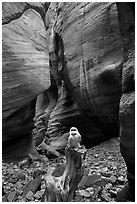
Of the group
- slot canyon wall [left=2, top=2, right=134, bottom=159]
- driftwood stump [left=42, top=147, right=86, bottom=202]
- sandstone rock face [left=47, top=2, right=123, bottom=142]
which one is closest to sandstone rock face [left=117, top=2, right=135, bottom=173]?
driftwood stump [left=42, top=147, right=86, bottom=202]

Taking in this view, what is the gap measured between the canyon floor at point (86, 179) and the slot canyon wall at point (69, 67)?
4.76 feet

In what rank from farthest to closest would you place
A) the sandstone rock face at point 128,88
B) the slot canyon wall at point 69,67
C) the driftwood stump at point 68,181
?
1. the slot canyon wall at point 69,67
2. the sandstone rock face at point 128,88
3. the driftwood stump at point 68,181

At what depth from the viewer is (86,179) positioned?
4.86 meters

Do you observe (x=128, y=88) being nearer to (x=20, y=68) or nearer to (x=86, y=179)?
(x=86, y=179)

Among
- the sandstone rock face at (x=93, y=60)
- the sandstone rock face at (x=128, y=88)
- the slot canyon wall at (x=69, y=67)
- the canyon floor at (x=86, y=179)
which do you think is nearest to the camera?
the sandstone rock face at (x=128, y=88)

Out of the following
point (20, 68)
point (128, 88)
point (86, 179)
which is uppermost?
point (20, 68)

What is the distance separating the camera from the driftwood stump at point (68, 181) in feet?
10.6

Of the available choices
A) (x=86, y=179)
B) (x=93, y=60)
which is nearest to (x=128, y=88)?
(x=86, y=179)

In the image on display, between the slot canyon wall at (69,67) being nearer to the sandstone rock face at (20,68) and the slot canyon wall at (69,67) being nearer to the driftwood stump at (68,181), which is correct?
the sandstone rock face at (20,68)

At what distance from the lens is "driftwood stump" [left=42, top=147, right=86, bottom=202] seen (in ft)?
10.6

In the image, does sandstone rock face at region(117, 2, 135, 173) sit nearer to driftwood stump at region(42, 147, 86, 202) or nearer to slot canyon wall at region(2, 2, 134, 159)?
driftwood stump at region(42, 147, 86, 202)

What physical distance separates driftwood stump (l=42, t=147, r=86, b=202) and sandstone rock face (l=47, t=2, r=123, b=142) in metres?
4.98

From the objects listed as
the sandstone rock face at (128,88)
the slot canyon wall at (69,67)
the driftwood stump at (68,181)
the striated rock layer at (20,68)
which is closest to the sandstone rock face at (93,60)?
the slot canyon wall at (69,67)

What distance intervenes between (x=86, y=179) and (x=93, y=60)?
507cm
